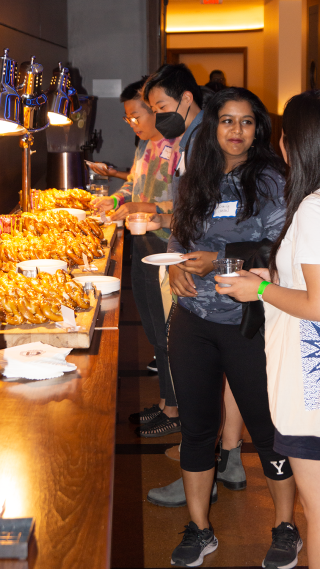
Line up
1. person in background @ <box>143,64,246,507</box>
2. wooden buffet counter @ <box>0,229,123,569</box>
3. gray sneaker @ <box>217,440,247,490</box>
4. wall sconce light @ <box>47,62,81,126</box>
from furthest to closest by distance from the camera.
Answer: wall sconce light @ <box>47,62,81,126</box> < gray sneaker @ <box>217,440,247,490</box> < person in background @ <box>143,64,246,507</box> < wooden buffet counter @ <box>0,229,123,569</box>

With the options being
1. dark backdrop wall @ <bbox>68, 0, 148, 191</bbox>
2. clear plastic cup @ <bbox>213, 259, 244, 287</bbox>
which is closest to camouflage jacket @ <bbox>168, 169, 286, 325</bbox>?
clear plastic cup @ <bbox>213, 259, 244, 287</bbox>

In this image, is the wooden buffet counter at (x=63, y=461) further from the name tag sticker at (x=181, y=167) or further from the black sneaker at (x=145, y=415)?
the black sneaker at (x=145, y=415)

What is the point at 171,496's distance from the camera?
2.37 m

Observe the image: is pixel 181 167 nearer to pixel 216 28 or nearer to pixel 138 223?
pixel 138 223

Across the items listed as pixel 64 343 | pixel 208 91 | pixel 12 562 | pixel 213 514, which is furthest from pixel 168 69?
pixel 12 562

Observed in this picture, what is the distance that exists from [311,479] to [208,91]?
1.64 m

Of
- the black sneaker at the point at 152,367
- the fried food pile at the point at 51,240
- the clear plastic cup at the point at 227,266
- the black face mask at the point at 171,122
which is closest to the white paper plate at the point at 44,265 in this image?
the fried food pile at the point at 51,240

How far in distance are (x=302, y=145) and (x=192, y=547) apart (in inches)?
55.5

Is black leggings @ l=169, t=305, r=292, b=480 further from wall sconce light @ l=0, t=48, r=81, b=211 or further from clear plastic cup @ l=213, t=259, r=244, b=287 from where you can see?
wall sconce light @ l=0, t=48, r=81, b=211

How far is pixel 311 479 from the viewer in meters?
1.46

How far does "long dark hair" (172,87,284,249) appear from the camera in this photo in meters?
1.83

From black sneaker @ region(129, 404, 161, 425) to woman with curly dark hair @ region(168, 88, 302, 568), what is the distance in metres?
1.11

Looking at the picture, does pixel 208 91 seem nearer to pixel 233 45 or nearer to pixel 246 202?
pixel 246 202

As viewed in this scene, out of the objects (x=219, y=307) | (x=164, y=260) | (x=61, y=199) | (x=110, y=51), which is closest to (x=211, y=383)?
(x=219, y=307)
